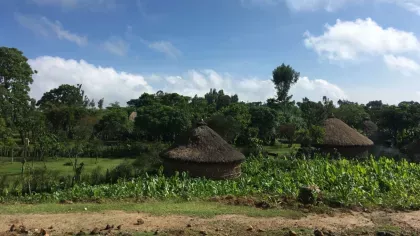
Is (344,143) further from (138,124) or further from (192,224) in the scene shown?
(138,124)

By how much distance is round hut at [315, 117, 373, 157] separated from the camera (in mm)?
25203

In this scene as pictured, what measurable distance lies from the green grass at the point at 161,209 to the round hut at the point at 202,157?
7.42 meters

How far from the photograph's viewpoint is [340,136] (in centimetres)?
2561

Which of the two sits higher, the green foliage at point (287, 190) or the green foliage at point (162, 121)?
the green foliage at point (162, 121)

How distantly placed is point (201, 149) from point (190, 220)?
401 inches

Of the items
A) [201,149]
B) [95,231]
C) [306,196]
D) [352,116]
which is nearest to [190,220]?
[95,231]

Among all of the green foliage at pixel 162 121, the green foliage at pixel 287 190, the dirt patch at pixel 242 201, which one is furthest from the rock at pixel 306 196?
the green foliage at pixel 162 121

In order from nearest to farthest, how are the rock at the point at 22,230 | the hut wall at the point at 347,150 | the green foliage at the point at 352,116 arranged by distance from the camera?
the rock at the point at 22,230
the hut wall at the point at 347,150
the green foliage at the point at 352,116

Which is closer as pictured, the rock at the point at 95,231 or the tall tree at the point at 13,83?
the rock at the point at 95,231

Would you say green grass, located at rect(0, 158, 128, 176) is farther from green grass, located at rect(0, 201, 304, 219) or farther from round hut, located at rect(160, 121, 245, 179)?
green grass, located at rect(0, 201, 304, 219)

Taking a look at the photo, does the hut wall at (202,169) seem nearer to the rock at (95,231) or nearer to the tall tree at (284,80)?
the rock at (95,231)

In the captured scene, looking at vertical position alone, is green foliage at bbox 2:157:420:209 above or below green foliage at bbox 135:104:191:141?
below

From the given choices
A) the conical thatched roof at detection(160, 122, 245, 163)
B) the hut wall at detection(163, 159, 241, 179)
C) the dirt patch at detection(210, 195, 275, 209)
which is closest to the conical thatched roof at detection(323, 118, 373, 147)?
the conical thatched roof at detection(160, 122, 245, 163)

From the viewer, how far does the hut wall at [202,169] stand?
58.2ft
